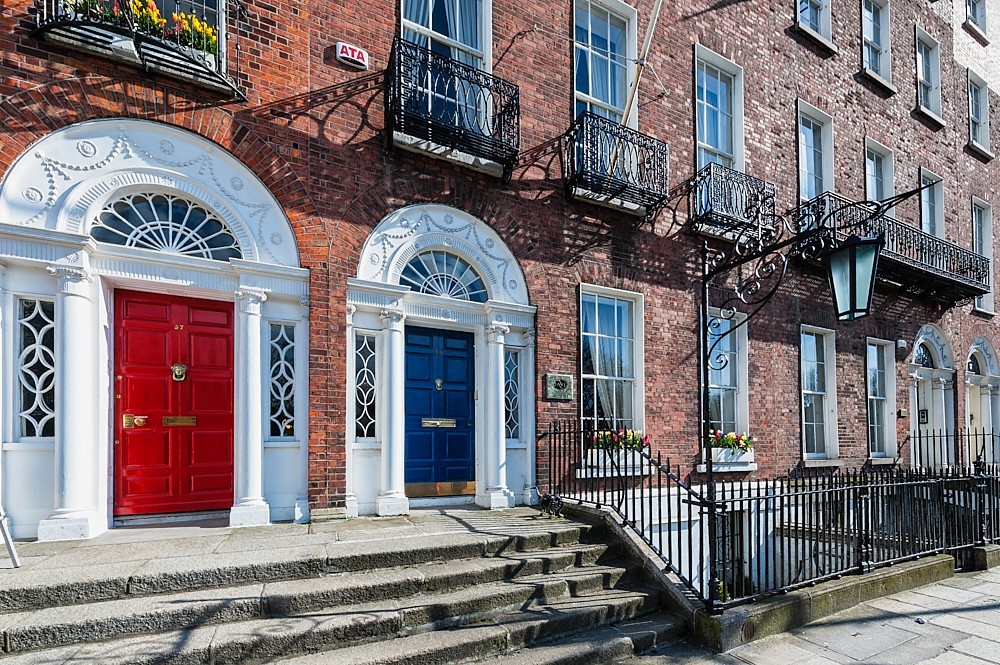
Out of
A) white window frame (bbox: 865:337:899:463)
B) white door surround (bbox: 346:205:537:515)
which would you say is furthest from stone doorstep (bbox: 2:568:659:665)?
white window frame (bbox: 865:337:899:463)

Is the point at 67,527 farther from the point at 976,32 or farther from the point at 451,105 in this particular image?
the point at 976,32

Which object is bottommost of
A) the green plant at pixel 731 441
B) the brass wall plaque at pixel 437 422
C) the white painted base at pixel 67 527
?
the white painted base at pixel 67 527

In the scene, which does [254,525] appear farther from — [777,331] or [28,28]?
[777,331]

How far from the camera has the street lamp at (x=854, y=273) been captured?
566cm

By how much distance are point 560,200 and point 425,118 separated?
2212 millimetres

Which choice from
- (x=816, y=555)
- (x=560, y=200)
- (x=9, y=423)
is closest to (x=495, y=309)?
(x=560, y=200)

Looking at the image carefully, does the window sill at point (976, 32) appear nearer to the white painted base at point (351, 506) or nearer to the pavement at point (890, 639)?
the pavement at point (890, 639)

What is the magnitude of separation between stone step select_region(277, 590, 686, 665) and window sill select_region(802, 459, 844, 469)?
260 inches

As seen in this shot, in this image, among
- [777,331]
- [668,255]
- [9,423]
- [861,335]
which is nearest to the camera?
[9,423]

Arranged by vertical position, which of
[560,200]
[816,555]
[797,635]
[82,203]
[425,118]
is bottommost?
[797,635]

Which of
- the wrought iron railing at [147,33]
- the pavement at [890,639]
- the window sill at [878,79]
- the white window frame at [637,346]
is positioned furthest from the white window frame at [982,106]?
the wrought iron railing at [147,33]

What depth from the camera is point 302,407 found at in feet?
21.0

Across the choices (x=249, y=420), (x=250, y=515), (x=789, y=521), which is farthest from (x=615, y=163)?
(x=250, y=515)

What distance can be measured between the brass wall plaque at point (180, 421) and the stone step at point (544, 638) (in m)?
3.00
